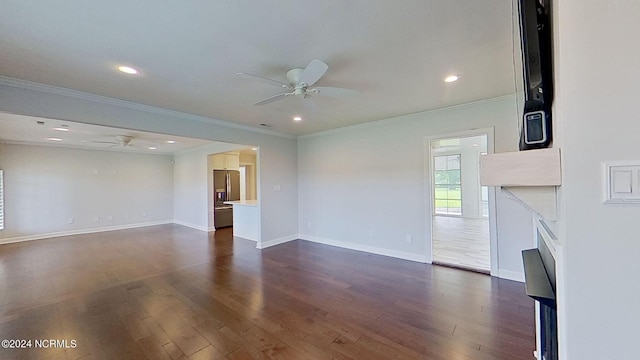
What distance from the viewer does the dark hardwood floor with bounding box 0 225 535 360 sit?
2.05 metres

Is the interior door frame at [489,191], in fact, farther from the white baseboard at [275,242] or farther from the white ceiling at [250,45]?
the white baseboard at [275,242]

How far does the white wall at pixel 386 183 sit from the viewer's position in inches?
133

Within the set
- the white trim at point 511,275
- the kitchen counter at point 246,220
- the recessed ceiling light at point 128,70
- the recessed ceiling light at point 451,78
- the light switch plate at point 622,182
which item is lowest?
the white trim at point 511,275

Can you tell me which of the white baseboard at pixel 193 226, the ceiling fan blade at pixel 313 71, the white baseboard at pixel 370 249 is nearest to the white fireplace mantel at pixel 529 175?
the ceiling fan blade at pixel 313 71

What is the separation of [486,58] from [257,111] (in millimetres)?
2977

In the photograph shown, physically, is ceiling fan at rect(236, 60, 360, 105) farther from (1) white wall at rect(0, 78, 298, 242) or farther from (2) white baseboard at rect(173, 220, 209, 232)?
(2) white baseboard at rect(173, 220, 209, 232)

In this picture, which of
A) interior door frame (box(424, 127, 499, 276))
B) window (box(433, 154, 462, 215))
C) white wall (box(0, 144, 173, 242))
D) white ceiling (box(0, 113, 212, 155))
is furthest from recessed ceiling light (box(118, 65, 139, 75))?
window (box(433, 154, 462, 215))

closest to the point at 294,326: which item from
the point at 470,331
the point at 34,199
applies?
the point at 470,331

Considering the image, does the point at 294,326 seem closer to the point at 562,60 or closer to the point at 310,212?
the point at 562,60

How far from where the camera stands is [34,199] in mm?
6305

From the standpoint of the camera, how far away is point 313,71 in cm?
214

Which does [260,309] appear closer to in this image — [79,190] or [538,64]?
[538,64]

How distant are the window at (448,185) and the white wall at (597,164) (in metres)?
9.03

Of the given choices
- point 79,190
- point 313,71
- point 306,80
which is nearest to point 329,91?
point 306,80
